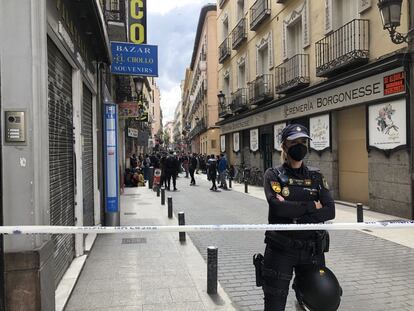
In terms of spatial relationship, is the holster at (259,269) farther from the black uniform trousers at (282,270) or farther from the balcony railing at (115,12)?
the balcony railing at (115,12)

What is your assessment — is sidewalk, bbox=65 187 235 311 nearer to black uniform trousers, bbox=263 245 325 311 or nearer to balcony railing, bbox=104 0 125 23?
black uniform trousers, bbox=263 245 325 311

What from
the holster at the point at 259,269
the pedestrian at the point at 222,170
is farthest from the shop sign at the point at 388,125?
the pedestrian at the point at 222,170

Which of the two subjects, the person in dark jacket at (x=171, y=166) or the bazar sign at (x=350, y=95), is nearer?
the bazar sign at (x=350, y=95)

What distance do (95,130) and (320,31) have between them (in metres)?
10.2

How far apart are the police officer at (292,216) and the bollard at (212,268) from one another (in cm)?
171

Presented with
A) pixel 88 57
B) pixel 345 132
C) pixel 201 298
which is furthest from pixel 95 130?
pixel 345 132

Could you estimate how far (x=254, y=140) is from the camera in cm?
2442

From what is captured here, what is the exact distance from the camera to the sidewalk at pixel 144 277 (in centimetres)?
483

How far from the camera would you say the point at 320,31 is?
15688mm

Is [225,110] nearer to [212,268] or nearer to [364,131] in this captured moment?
[364,131]

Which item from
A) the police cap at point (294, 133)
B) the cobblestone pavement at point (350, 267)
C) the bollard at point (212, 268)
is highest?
the police cap at point (294, 133)

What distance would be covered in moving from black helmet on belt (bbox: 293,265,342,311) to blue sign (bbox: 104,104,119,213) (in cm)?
646

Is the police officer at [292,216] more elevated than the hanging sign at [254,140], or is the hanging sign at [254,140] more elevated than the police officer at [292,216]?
the hanging sign at [254,140]

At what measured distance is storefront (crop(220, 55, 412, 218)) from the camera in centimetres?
1106
